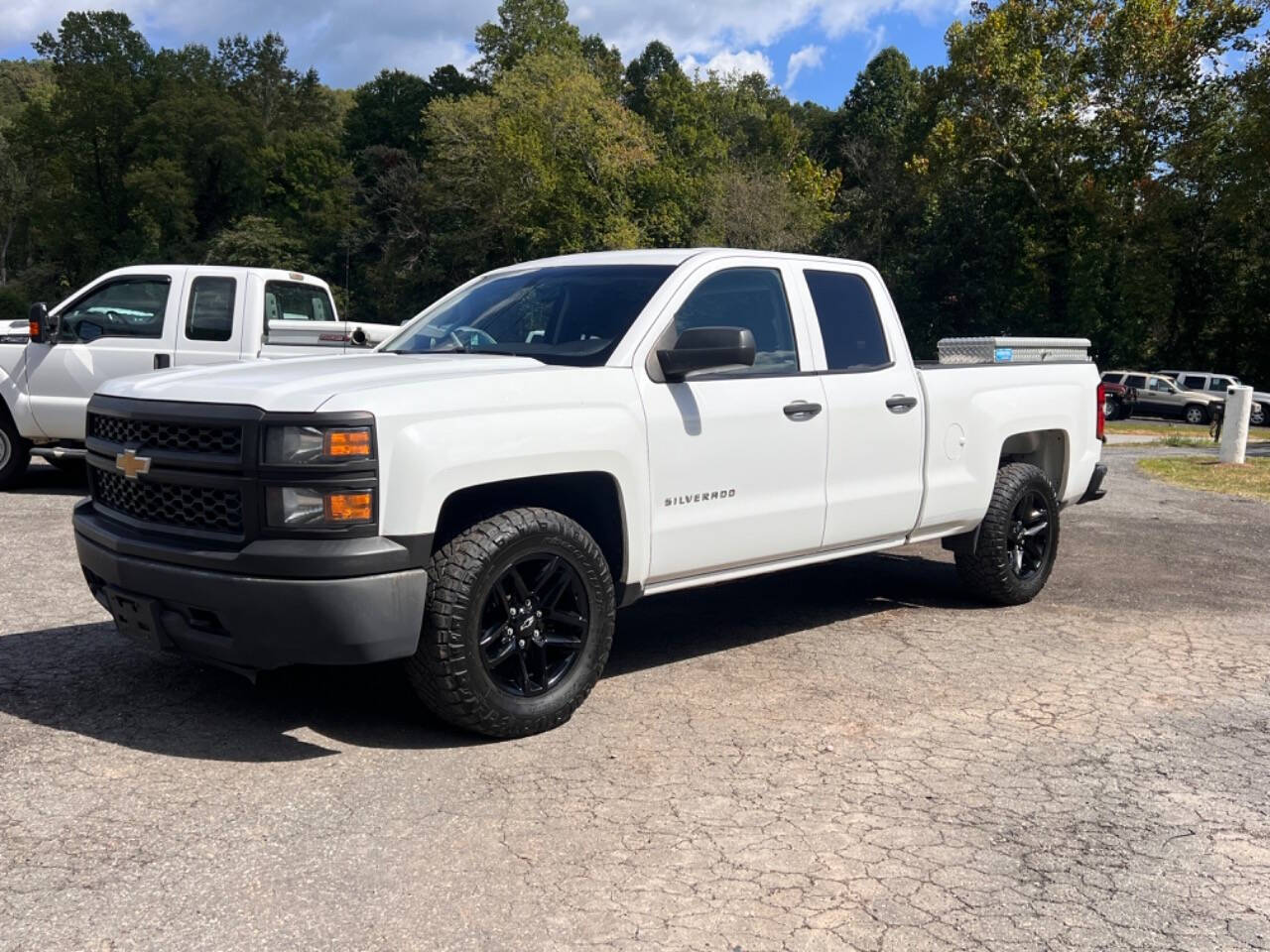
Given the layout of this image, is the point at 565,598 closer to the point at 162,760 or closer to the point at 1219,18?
the point at 162,760

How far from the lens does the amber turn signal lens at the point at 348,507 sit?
13.0ft

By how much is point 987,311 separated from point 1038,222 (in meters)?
4.17

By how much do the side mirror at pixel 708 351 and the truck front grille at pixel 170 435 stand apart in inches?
69.8

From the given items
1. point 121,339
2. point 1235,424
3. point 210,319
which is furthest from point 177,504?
point 1235,424

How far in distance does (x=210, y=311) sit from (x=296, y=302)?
0.94 m

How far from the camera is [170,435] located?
14.1ft

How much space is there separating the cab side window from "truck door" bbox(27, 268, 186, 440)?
272 inches

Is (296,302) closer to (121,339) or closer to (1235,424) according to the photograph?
(121,339)

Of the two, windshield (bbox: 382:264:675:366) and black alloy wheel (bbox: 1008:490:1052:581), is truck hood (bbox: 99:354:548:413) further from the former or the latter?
black alloy wheel (bbox: 1008:490:1052:581)

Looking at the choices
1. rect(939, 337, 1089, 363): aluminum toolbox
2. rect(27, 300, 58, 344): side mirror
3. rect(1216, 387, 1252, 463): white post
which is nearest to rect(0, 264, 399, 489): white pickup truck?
rect(27, 300, 58, 344): side mirror

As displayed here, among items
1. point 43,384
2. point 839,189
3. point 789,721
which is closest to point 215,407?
point 789,721

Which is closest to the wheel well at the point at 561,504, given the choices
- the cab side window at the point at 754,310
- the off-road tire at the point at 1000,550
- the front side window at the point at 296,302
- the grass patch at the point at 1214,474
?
the cab side window at the point at 754,310

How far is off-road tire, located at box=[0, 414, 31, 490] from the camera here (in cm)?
1086

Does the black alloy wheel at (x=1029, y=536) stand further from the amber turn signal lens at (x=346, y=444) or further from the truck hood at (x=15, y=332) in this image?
the truck hood at (x=15, y=332)
